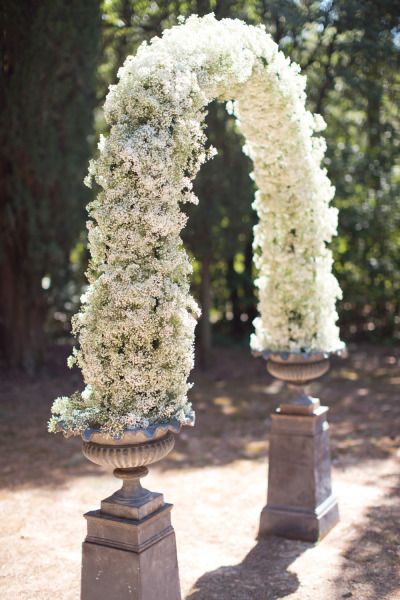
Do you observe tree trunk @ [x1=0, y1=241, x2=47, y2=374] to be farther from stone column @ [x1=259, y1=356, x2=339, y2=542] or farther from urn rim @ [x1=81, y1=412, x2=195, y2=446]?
urn rim @ [x1=81, y1=412, x2=195, y2=446]

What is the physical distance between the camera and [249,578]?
13.3 feet

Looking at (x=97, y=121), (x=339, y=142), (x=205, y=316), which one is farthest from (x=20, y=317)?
(x=339, y=142)

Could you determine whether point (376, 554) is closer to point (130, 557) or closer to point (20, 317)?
point (130, 557)

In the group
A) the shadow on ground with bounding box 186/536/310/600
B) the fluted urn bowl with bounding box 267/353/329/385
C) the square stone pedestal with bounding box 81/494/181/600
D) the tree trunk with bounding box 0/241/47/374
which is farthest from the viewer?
the tree trunk with bounding box 0/241/47/374

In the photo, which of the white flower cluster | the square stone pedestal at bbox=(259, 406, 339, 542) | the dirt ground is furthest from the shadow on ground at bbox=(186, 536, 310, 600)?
the white flower cluster

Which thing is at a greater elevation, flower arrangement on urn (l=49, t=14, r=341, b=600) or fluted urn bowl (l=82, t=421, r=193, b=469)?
flower arrangement on urn (l=49, t=14, r=341, b=600)

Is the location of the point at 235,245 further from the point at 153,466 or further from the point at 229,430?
Result: the point at 153,466

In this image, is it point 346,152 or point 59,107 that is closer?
point 59,107

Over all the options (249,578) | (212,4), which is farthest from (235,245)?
(249,578)

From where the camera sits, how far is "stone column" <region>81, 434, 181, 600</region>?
3.04 m

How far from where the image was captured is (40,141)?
28.6 feet

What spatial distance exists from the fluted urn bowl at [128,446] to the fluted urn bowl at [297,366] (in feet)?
5.44

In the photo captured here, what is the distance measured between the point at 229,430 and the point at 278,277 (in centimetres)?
327

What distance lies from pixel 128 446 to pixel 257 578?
161cm
